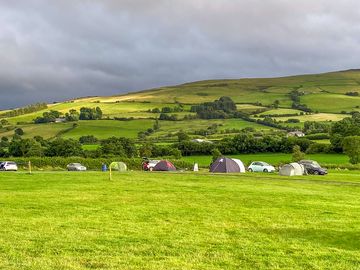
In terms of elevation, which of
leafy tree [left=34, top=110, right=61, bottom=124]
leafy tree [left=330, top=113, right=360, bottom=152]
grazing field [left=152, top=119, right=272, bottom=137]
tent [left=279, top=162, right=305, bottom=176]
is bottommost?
tent [left=279, top=162, right=305, bottom=176]

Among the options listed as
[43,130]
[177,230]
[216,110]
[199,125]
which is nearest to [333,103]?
[216,110]

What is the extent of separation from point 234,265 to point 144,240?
13.5 ft

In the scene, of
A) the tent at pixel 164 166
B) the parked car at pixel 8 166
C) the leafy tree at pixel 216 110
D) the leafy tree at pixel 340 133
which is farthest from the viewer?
the leafy tree at pixel 216 110

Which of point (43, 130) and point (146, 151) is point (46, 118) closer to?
point (43, 130)

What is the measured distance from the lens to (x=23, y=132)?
144m

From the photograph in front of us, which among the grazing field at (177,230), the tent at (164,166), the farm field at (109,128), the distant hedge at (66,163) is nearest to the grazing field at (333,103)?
the farm field at (109,128)

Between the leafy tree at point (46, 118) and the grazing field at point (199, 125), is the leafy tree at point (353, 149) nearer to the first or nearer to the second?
the grazing field at point (199, 125)

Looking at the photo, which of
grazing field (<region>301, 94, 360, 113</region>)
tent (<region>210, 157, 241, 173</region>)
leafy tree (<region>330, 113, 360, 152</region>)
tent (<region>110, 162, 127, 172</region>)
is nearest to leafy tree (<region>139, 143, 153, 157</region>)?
tent (<region>110, 162, 127, 172</region>)

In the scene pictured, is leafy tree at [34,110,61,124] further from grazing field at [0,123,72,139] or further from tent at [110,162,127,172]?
tent at [110,162,127,172]

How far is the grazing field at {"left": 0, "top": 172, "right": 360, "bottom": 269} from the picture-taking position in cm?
1354

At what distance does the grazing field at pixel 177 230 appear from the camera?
13539 millimetres

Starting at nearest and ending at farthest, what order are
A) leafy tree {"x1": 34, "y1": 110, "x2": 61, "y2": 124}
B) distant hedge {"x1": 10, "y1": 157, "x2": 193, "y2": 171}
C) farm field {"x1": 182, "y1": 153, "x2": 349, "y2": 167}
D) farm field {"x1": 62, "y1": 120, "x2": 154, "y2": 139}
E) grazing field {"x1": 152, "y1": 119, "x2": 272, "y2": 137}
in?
distant hedge {"x1": 10, "y1": 157, "x2": 193, "y2": 171}, farm field {"x1": 182, "y1": 153, "x2": 349, "y2": 167}, farm field {"x1": 62, "y1": 120, "x2": 154, "y2": 139}, grazing field {"x1": 152, "y1": 119, "x2": 272, "y2": 137}, leafy tree {"x1": 34, "y1": 110, "x2": 61, "y2": 124}

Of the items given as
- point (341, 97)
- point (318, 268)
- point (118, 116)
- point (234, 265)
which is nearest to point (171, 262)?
point (234, 265)

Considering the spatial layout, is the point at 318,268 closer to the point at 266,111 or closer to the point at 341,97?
the point at 266,111
